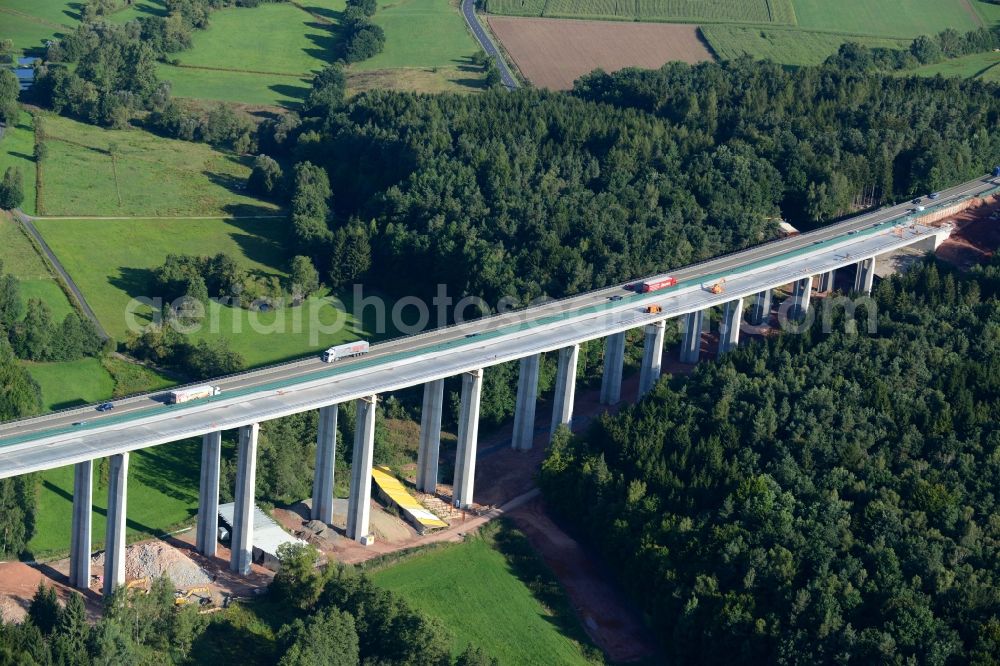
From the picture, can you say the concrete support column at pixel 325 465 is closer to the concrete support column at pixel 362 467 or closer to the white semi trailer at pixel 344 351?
the concrete support column at pixel 362 467

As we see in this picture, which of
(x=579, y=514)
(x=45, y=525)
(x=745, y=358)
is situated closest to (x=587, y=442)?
(x=579, y=514)

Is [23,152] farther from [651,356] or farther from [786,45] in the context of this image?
[786,45]

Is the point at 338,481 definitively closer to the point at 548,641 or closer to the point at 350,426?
the point at 350,426

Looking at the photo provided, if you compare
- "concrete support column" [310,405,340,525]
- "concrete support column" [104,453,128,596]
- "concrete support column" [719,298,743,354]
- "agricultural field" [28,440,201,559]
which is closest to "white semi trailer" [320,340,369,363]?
"concrete support column" [310,405,340,525]

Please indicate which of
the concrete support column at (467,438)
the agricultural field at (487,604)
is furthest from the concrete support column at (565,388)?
the agricultural field at (487,604)

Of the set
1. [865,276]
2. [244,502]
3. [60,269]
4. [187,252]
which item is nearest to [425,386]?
[244,502]
